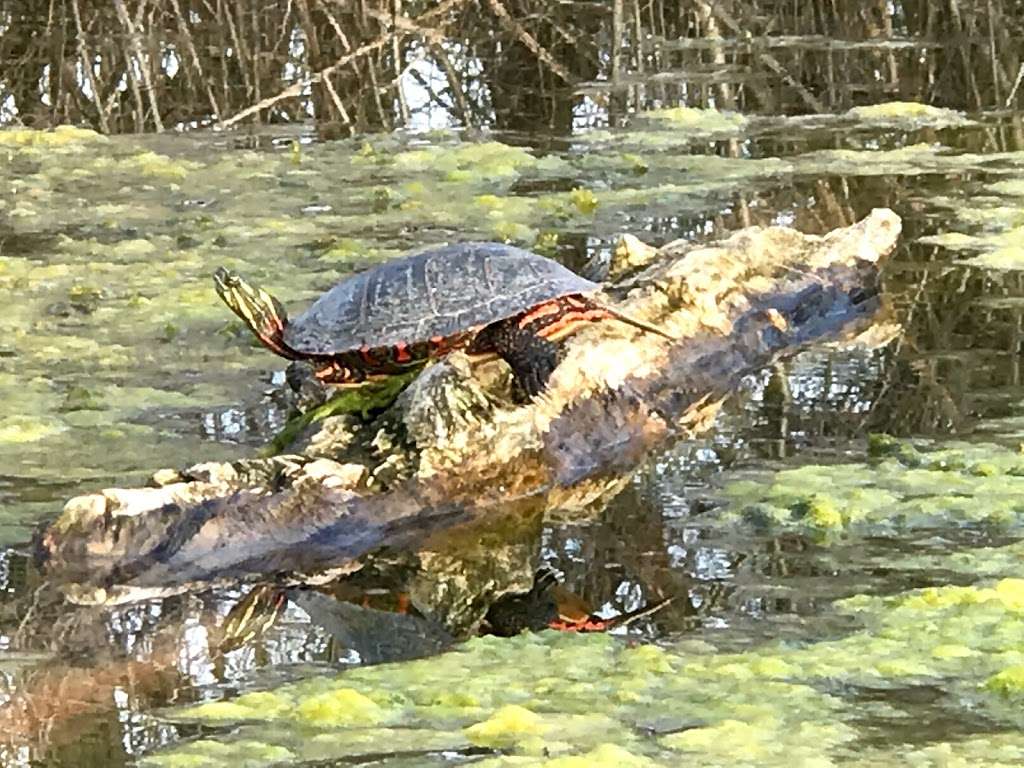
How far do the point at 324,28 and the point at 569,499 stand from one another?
28.1 feet

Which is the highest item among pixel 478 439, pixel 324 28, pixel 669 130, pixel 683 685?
pixel 324 28

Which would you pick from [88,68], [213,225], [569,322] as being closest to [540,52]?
[88,68]

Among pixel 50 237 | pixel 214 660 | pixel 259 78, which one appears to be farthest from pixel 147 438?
pixel 259 78

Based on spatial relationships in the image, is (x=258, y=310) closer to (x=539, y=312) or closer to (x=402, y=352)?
(x=402, y=352)

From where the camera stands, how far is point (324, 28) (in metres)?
12.5

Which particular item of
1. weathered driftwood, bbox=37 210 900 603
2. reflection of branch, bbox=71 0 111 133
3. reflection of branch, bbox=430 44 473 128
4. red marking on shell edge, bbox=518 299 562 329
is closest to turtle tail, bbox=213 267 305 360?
weathered driftwood, bbox=37 210 900 603

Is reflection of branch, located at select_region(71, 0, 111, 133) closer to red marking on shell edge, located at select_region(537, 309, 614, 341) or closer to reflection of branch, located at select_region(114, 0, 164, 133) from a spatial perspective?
reflection of branch, located at select_region(114, 0, 164, 133)

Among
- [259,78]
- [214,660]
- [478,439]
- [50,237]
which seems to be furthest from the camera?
[259,78]

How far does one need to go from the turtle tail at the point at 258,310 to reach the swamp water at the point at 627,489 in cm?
29

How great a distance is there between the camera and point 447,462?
4.36 metres

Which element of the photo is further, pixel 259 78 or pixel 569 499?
pixel 259 78

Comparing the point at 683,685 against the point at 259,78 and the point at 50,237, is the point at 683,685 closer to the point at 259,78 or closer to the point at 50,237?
the point at 50,237

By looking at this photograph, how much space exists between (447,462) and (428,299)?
604mm

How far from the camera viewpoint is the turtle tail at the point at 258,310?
4.85 m
